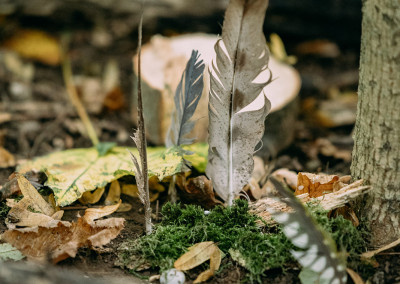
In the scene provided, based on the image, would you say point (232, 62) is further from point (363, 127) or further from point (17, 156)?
point (17, 156)

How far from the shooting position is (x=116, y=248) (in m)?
1.71

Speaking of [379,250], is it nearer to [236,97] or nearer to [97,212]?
[236,97]

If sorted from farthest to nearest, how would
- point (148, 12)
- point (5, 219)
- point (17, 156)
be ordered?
point (148, 12) → point (17, 156) → point (5, 219)

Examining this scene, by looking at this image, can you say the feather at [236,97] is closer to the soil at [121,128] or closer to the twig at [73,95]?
the soil at [121,128]

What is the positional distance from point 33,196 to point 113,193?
0.39 metres

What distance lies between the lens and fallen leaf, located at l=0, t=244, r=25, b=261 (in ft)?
5.09

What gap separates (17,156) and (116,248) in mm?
1315

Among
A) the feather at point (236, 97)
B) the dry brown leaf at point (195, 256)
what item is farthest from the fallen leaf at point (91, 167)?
→ the dry brown leaf at point (195, 256)

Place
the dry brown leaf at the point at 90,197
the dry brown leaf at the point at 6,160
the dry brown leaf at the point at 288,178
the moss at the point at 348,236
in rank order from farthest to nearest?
the dry brown leaf at the point at 6,160
the dry brown leaf at the point at 288,178
the dry brown leaf at the point at 90,197
the moss at the point at 348,236

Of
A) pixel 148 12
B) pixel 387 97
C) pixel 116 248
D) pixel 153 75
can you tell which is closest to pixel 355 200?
pixel 387 97

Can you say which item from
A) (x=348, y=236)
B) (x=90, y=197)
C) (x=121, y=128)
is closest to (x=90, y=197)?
(x=90, y=197)

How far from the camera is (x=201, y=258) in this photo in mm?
1601

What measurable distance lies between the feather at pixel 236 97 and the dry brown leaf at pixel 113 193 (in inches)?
19.1

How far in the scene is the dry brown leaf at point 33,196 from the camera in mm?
1800
